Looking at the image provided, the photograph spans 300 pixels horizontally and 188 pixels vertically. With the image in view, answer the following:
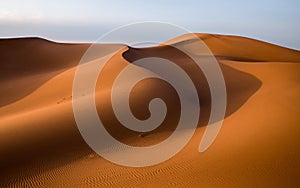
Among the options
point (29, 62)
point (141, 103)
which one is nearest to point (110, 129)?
point (141, 103)

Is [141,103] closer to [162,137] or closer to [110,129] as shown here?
[110,129]

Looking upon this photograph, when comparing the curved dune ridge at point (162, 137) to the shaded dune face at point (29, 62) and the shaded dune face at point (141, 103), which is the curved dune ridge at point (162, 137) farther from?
the shaded dune face at point (29, 62)

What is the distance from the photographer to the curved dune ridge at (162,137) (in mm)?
6188

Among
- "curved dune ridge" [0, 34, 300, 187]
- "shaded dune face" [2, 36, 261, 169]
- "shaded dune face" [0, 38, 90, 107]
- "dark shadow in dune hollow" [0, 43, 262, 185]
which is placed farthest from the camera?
"shaded dune face" [0, 38, 90, 107]

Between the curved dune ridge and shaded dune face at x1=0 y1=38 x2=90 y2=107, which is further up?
the curved dune ridge

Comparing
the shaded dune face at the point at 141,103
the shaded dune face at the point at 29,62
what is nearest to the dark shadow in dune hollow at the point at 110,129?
the shaded dune face at the point at 141,103

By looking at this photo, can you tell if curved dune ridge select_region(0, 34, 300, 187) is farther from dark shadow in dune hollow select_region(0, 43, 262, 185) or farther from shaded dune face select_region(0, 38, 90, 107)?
shaded dune face select_region(0, 38, 90, 107)

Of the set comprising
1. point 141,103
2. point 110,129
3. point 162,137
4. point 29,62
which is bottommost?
point 29,62

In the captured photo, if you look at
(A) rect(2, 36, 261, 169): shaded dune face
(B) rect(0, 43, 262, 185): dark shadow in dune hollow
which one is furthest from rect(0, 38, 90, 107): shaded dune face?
(B) rect(0, 43, 262, 185): dark shadow in dune hollow

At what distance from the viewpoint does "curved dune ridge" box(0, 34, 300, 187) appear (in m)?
6.19

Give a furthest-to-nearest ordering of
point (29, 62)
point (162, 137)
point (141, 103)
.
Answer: point (29, 62), point (141, 103), point (162, 137)

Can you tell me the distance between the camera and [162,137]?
8.55m

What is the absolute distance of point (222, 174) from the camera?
6.11 metres

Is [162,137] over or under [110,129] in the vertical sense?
over
